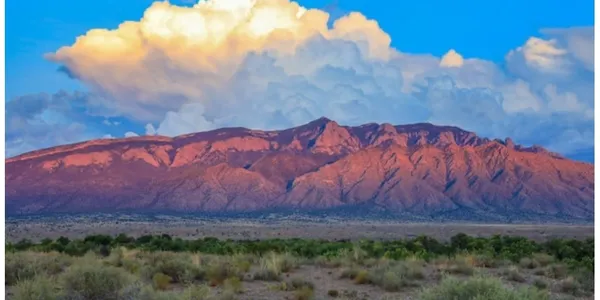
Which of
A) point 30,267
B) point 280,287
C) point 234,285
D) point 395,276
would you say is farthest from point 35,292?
point 395,276

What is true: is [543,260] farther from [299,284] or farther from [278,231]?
[278,231]

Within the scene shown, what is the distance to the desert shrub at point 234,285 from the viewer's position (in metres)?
22.0

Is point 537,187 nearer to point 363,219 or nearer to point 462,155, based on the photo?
point 462,155

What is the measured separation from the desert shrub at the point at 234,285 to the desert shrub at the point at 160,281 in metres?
1.76

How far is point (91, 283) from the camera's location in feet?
64.1

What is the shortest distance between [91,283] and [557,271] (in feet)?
56.8

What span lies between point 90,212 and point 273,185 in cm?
3885

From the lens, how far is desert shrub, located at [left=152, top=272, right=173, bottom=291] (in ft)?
74.6

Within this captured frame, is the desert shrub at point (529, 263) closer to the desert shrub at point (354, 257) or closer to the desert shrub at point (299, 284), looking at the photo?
the desert shrub at point (354, 257)

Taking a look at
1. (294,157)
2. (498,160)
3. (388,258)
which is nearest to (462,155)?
(498,160)

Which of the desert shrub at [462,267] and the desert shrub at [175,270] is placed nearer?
the desert shrub at [175,270]

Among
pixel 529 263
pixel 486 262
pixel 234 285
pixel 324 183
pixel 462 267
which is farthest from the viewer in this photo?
pixel 324 183

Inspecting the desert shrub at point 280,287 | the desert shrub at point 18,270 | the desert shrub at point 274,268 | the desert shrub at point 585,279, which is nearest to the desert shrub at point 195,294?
the desert shrub at point 280,287

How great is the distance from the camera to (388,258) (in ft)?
108
